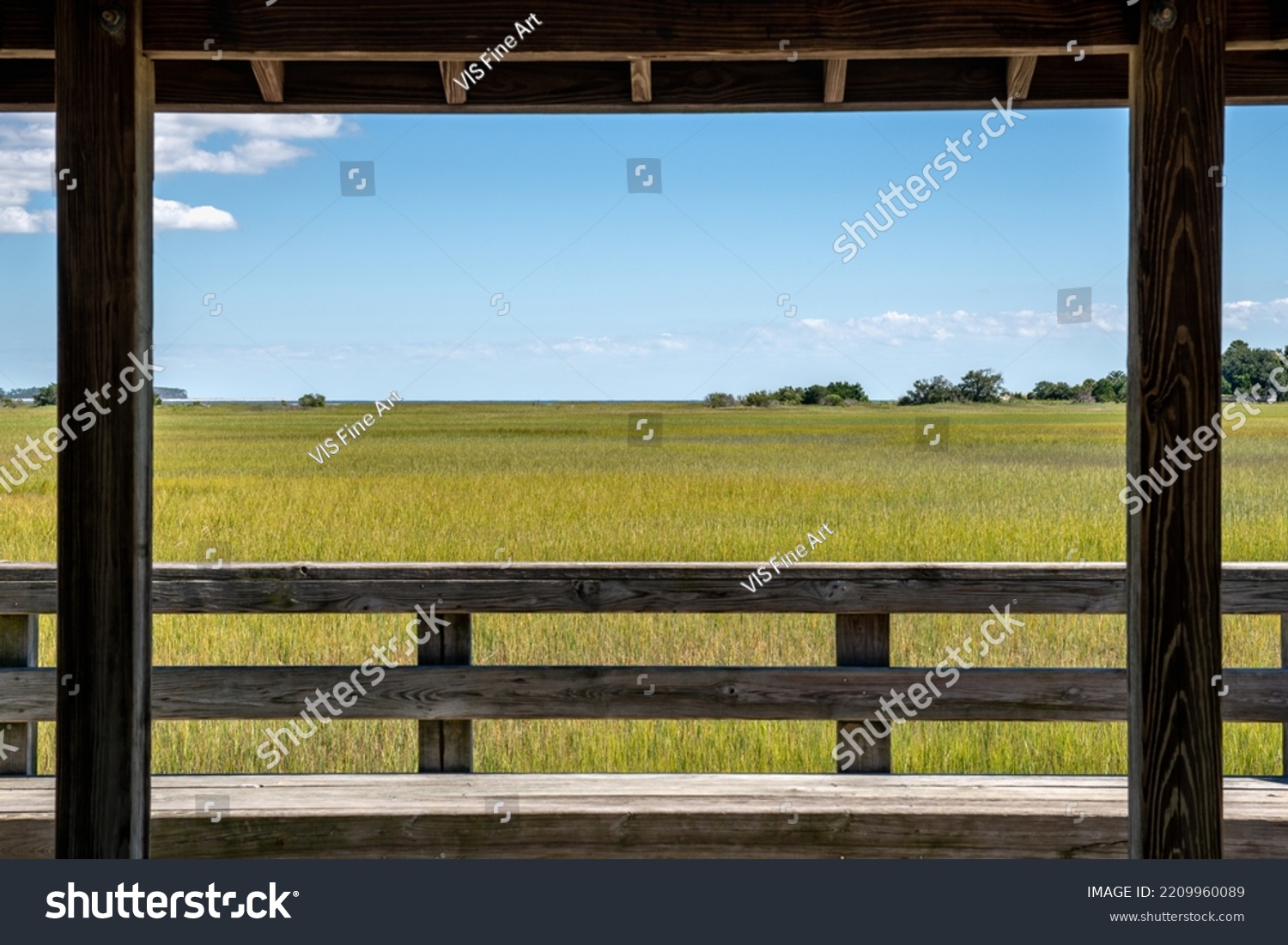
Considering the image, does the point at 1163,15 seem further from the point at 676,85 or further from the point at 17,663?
the point at 17,663

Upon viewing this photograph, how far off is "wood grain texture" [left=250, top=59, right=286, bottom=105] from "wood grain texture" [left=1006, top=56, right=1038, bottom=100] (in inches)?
71.0

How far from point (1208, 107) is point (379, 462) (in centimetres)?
1740

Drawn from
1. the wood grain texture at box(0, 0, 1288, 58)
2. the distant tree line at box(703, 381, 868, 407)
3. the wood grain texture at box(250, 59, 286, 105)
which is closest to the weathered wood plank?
the wood grain texture at box(0, 0, 1288, 58)

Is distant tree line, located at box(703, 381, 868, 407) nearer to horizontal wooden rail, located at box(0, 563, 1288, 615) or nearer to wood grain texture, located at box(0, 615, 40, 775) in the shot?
horizontal wooden rail, located at box(0, 563, 1288, 615)

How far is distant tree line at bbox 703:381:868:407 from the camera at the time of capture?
4159 cm

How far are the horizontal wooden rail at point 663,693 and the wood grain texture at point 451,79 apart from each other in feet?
5.45

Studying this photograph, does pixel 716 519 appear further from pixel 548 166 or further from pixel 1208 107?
pixel 548 166

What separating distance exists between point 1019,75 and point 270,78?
73.0 inches

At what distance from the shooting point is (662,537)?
Answer: 31.0 feet

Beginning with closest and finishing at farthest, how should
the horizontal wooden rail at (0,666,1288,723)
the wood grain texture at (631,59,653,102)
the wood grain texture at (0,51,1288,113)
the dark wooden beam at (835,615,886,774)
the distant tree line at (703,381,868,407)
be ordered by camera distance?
the wood grain texture at (631,59,653,102) < the wood grain texture at (0,51,1288,113) < the horizontal wooden rail at (0,666,1288,723) < the dark wooden beam at (835,615,886,774) < the distant tree line at (703,381,868,407)

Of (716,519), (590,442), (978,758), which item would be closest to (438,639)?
(978,758)

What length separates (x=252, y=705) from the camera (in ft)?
10.8

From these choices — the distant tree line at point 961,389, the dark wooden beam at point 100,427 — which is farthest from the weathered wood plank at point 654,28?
the distant tree line at point 961,389

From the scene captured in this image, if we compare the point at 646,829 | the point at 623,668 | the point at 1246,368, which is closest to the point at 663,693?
the point at 623,668
